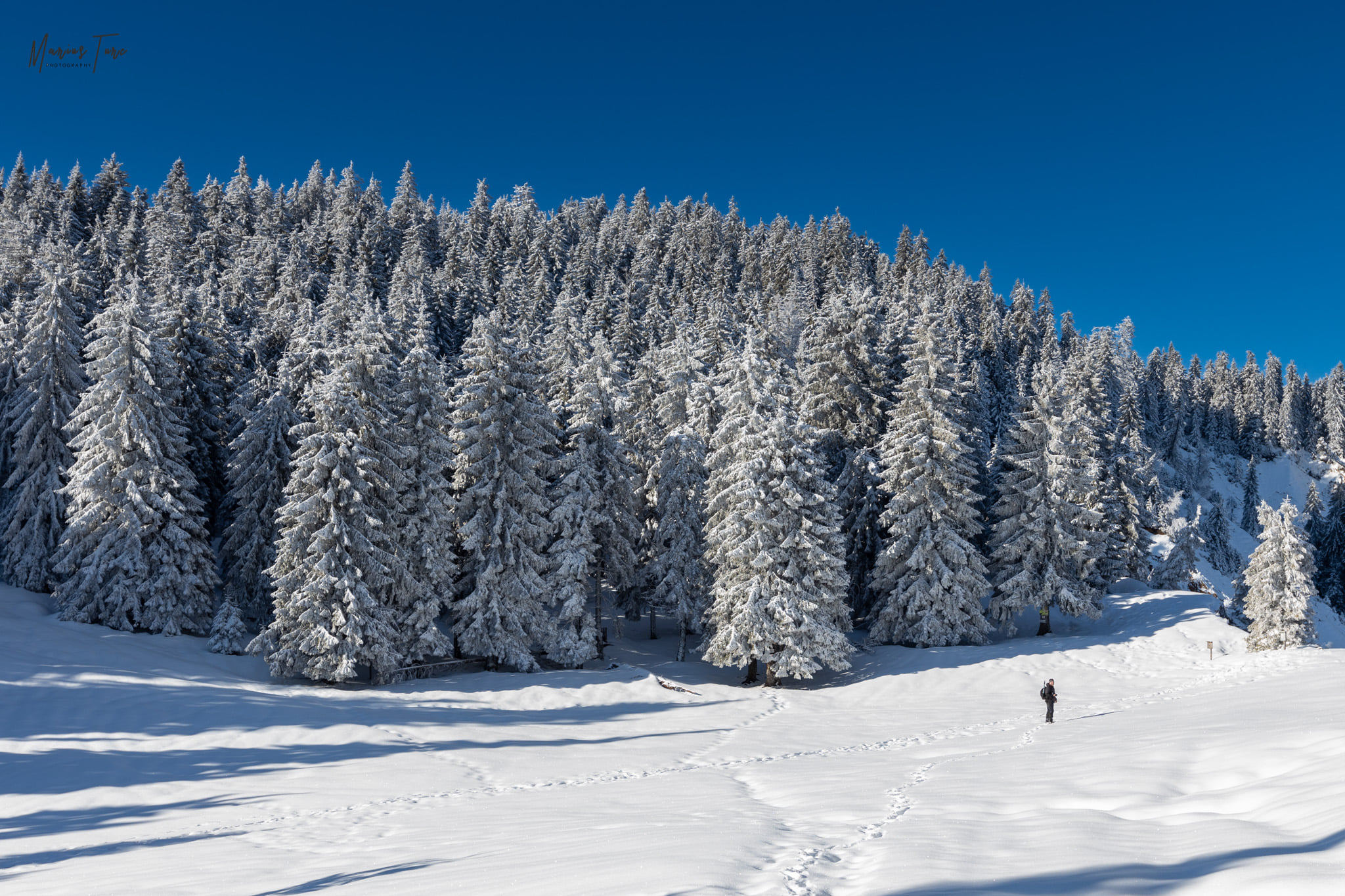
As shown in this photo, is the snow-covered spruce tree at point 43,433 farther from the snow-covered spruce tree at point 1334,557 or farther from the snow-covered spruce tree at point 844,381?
the snow-covered spruce tree at point 1334,557

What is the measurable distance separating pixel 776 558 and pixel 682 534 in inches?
288

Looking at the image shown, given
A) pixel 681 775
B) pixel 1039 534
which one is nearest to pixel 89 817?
pixel 681 775

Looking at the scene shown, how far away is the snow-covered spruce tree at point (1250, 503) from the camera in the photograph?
10556cm

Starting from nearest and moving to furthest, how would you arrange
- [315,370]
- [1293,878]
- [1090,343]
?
[1293,878] < [315,370] < [1090,343]

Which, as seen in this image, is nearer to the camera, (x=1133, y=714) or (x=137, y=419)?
(x=1133, y=714)

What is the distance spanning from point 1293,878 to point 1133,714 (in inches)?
673

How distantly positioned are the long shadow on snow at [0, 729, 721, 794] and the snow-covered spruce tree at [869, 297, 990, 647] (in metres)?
18.7

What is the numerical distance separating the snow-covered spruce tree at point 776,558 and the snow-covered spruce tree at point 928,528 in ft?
12.1

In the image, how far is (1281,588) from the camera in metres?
35.0

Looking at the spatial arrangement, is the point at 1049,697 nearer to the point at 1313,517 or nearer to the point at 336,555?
the point at 336,555

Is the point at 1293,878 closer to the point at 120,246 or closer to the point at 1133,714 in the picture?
the point at 1133,714

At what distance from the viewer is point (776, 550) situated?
96.2 ft

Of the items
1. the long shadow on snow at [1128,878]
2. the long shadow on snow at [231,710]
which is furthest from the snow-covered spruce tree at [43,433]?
the long shadow on snow at [1128,878]

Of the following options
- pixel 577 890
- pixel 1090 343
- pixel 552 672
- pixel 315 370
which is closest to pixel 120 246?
pixel 315 370
